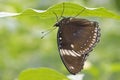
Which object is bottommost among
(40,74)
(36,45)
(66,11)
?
(40,74)

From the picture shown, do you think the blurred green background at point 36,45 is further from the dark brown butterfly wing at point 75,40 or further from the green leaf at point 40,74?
the green leaf at point 40,74

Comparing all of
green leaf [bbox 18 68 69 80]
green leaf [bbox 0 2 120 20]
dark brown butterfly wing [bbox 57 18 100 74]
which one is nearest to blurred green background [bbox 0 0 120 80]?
dark brown butterfly wing [bbox 57 18 100 74]

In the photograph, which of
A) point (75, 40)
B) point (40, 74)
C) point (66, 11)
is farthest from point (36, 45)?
point (66, 11)

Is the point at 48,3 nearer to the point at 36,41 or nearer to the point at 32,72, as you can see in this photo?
the point at 36,41

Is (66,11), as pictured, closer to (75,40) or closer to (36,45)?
(75,40)

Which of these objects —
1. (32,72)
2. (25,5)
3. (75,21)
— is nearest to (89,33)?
(75,21)
